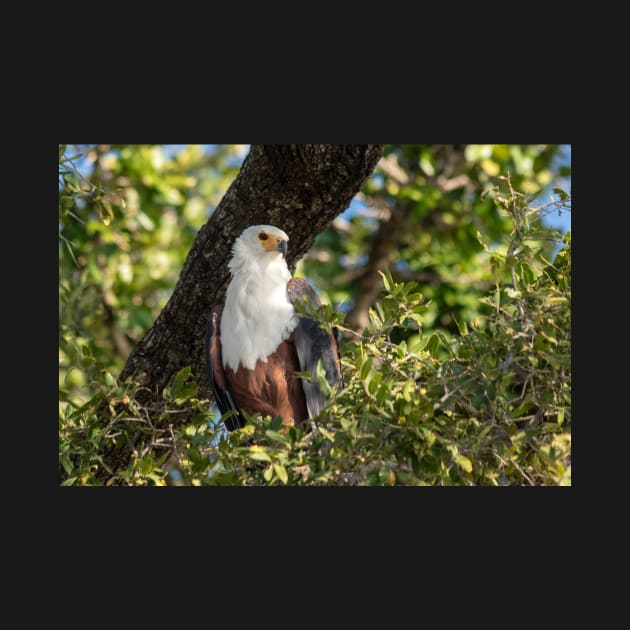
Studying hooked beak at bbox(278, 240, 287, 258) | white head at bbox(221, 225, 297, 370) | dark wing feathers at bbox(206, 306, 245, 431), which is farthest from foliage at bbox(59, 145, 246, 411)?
hooked beak at bbox(278, 240, 287, 258)

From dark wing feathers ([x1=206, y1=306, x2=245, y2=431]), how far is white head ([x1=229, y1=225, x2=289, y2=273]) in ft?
0.94

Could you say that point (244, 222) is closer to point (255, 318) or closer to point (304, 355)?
point (255, 318)

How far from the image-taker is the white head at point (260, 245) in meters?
4.07

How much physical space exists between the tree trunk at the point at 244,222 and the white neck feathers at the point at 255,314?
191 mm

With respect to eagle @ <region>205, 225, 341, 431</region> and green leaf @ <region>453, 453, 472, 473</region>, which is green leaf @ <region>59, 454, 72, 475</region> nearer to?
eagle @ <region>205, 225, 341, 431</region>

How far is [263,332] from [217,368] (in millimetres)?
295

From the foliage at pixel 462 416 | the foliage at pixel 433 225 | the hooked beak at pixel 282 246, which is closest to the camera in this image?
the foliage at pixel 462 416

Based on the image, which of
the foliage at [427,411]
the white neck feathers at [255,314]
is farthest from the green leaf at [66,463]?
the white neck feathers at [255,314]

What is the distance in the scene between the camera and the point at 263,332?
4.08 metres

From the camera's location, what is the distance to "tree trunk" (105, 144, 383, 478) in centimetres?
394

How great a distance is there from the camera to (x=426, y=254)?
7.02 meters

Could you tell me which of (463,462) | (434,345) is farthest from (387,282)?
(463,462)

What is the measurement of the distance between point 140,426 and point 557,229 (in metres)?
1.89

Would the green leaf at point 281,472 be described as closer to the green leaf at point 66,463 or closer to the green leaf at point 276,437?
the green leaf at point 276,437
